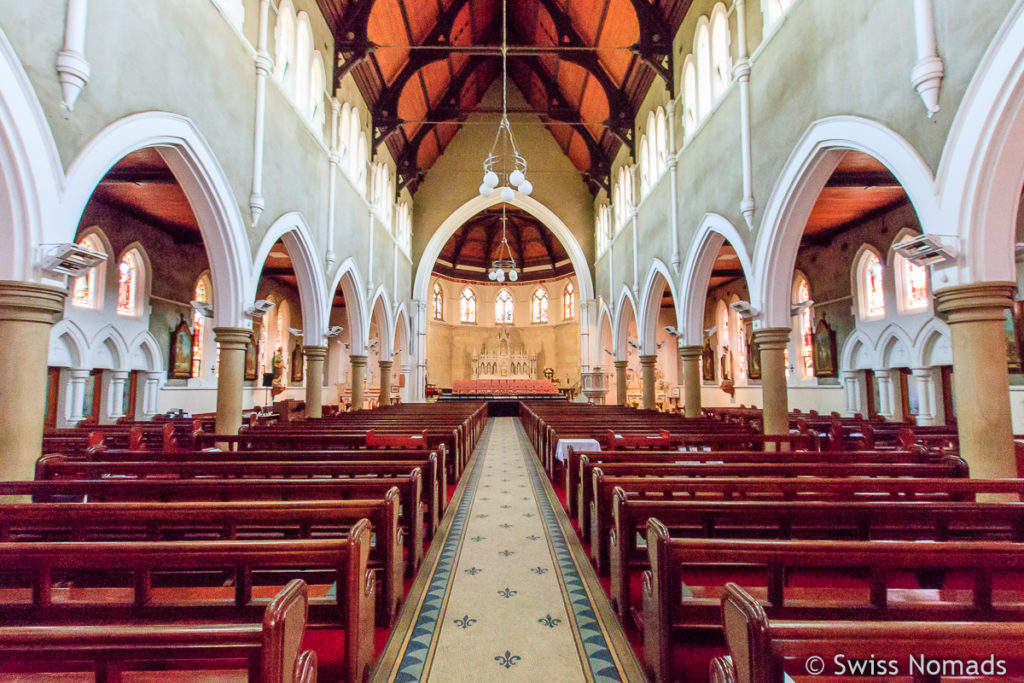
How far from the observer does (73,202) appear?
16.4ft

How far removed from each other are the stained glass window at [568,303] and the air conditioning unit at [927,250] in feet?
73.9

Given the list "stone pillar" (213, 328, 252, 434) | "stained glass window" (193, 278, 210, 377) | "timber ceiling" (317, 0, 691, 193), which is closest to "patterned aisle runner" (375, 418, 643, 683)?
"stone pillar" (213, 328, 252, 434)

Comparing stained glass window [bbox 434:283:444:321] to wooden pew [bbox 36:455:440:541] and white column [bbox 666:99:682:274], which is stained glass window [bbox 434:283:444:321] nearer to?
white column [bbox 666:99:682:274]

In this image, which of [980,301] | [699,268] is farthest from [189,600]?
[699,268]

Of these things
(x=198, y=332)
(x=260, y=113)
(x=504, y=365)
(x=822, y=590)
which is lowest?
(x=822, y=590)

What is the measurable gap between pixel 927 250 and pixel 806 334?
1087 centimetres

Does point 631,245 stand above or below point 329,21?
below

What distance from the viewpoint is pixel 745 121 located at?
27.9 feet

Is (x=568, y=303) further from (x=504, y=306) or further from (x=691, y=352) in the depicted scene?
(x=691, y=352)

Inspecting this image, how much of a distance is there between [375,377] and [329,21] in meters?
14.5

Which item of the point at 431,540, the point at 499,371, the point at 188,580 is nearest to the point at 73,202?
the point at 188,580

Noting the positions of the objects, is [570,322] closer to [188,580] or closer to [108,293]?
[108,293]

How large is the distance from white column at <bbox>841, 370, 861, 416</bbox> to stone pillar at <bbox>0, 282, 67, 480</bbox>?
49.0 ft

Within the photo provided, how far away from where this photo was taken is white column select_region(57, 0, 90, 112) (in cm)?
480
